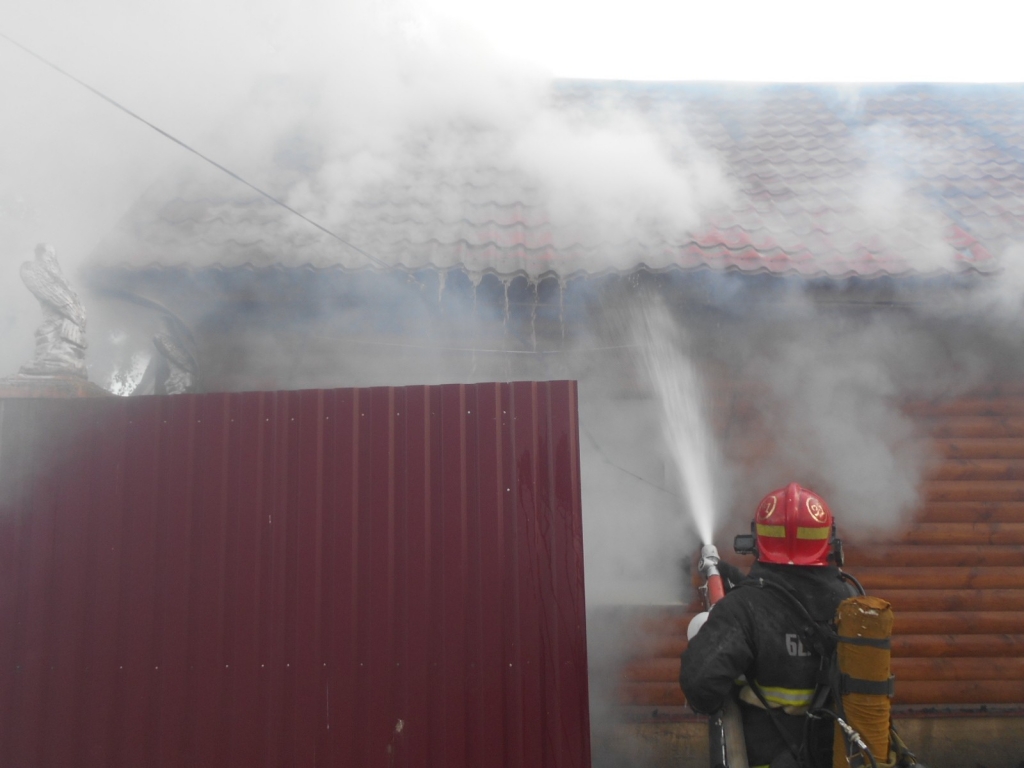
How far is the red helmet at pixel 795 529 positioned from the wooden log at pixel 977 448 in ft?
10.3

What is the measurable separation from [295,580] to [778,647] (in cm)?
249

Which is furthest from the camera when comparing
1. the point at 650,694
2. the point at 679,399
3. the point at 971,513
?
the point at 679,399

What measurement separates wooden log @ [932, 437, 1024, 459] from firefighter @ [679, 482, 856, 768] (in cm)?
319

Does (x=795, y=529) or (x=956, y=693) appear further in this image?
(x=956, y=693)

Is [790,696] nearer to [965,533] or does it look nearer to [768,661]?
[768,661]

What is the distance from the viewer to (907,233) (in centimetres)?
538

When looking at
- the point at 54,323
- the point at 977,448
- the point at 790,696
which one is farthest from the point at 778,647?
the point at 54,323

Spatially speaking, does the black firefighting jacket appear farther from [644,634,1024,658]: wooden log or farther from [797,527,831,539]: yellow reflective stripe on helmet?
[644,634,1024,658]: wooden log

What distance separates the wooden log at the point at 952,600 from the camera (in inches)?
202

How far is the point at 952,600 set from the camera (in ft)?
16.9

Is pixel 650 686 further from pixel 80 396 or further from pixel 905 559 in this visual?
pixel 80 396

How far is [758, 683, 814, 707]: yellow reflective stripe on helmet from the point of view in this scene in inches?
108

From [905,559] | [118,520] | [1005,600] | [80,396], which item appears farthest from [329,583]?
[1005,600]

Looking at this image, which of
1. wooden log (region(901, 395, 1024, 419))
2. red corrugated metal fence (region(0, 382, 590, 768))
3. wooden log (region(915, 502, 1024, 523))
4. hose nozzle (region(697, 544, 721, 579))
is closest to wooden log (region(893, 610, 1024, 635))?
wooden log (region(915, 502, 1024, 523))
